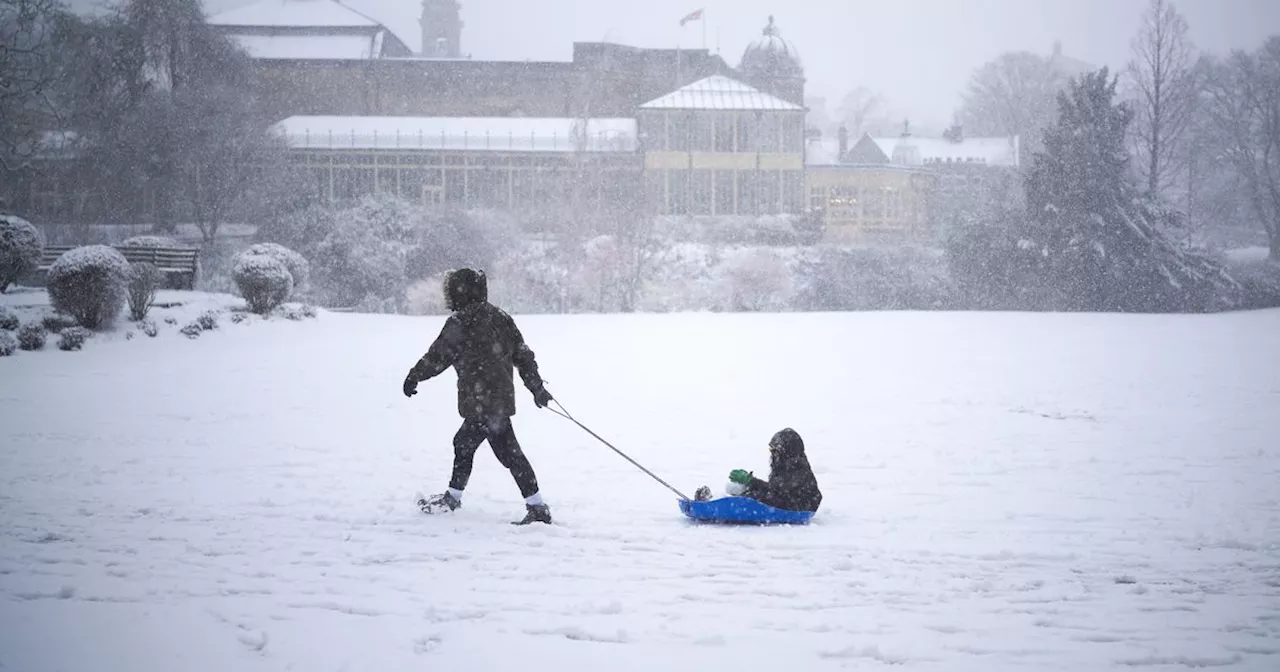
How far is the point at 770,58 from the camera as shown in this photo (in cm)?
4719

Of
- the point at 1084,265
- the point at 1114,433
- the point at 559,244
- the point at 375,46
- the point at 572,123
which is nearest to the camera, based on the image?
the point at 1114,433

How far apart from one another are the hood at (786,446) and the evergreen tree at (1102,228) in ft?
83.3

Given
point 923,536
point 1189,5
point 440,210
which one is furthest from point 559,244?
point 1189,5

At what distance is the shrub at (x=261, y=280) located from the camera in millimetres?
17625

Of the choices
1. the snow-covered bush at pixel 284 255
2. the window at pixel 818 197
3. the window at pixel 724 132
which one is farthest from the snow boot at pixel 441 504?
the window at pixel 818 197

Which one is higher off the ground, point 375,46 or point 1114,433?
point 375,46

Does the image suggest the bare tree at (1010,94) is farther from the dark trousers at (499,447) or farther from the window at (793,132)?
the dark trousers at (499,447)

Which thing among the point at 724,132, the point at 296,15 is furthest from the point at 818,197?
the point at 296,15

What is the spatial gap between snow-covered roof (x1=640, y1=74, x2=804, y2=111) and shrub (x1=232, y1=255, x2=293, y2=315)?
954 inches

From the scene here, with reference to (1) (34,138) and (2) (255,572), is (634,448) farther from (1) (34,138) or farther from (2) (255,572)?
(1) (34,138)

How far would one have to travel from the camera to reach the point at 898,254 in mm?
29516

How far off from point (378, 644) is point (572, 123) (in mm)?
40395

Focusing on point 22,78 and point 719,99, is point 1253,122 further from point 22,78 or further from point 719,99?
point 22,78

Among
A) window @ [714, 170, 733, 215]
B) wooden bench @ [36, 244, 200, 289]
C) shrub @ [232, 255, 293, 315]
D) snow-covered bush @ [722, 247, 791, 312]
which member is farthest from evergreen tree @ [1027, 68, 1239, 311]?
wooden bench @ [36, 244, 200, 289]
